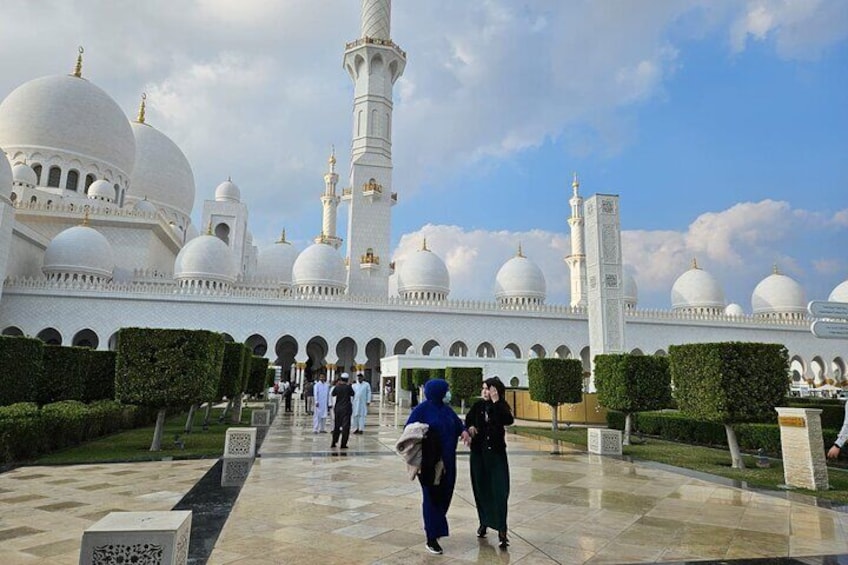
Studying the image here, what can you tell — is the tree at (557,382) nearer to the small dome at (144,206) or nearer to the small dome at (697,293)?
the small dome at (697,293)

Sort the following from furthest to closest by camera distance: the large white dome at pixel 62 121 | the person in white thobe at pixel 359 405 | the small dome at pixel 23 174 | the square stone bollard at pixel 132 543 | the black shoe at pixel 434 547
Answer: the large white dome at pixel 62 121
the small dome at pixel 23 174
the person in white thobe at pixel 359 405
the black shoe at pixel 434 547
the square stone bollard at pixel 132 543

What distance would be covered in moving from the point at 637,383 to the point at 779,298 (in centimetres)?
3174

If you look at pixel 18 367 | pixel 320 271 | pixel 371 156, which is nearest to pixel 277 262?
pixel 320 271

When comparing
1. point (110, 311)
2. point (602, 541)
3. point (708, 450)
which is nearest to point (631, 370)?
point (708, 450)

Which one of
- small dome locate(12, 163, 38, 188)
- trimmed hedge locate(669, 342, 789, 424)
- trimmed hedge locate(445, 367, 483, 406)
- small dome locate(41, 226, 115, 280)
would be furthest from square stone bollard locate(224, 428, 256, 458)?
small dome locate(12, 163, 38, 188)

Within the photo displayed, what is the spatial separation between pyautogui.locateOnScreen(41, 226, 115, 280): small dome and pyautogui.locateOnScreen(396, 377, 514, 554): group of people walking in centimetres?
3059

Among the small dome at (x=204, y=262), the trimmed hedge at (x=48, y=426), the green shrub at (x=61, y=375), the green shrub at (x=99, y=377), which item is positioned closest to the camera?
the trimmed hedge at (x=48, y=426)

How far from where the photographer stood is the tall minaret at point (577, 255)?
38.8 m

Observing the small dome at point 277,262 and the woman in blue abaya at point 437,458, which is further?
the small dome at point 277,262

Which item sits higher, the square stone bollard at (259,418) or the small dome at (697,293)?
the small dome at (697,293)

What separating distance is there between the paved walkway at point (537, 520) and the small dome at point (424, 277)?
25.4m

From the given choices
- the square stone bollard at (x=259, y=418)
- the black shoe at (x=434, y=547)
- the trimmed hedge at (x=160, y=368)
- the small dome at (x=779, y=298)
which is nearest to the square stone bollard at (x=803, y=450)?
the black shoe at (x=434, y=547)

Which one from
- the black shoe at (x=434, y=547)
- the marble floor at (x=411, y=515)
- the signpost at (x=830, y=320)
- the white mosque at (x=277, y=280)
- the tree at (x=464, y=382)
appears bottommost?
the marble floor at (x=411, y=515)

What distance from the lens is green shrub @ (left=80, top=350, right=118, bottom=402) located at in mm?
13680
